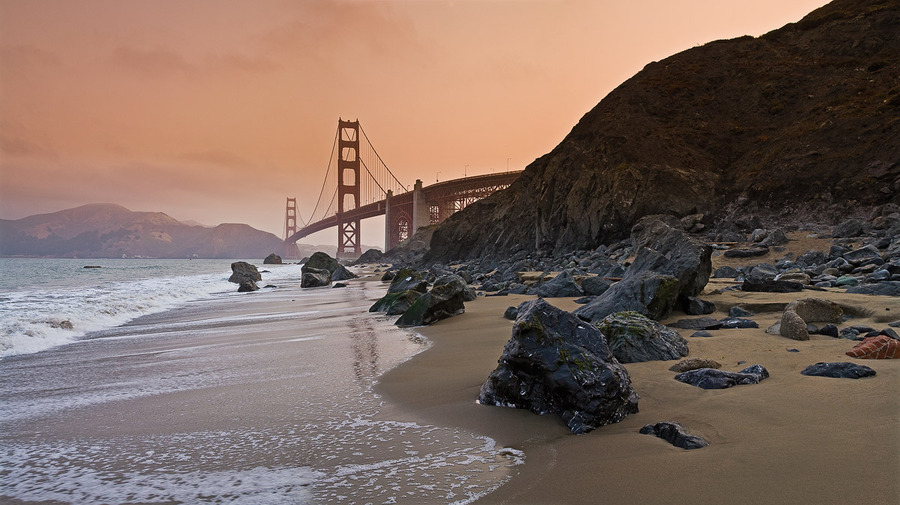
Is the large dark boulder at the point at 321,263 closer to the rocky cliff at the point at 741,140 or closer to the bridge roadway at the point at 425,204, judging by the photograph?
the rocky cliff at the point at 741,140

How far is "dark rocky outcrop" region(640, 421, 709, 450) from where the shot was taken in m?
2.12

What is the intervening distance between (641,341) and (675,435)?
1.61 meters

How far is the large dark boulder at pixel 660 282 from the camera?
4910mm

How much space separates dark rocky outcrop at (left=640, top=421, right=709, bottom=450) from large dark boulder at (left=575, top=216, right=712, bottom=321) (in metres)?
2.57

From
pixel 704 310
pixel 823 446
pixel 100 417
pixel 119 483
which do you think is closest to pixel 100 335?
pixel 100 417

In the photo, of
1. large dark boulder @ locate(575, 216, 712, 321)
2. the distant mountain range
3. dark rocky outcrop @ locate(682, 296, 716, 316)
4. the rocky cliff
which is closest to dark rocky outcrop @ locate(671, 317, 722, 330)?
large dark boulder @ locate(575, 216, 712, 321)

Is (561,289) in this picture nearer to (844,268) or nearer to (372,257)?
(844,268)

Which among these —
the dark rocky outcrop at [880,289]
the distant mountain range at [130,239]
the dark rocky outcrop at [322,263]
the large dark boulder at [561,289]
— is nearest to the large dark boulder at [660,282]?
the dark rocky outcrop at [880,289]

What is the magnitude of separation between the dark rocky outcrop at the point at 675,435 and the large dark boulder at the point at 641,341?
1.32 m

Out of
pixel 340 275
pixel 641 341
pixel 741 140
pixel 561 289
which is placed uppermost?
pixel 741 140

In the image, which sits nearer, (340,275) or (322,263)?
(340,275)

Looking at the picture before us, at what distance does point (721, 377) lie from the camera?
9.53ft

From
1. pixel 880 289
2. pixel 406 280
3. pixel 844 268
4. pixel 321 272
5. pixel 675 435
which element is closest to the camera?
pixel 675 435

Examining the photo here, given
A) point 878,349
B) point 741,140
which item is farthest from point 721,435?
point 741,140
